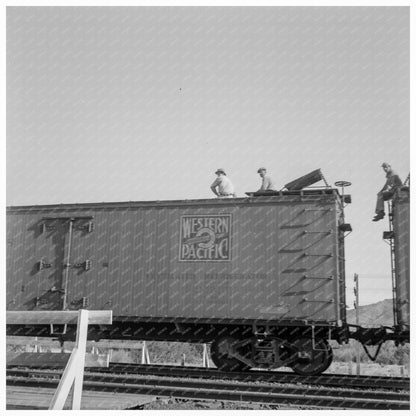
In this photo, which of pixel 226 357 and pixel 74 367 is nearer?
pixel 74 367

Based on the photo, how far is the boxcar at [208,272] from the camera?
32.9ft

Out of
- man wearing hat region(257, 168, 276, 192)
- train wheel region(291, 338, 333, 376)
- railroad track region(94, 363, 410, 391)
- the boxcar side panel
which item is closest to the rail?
railroad track region(94, 363, 410, 391)

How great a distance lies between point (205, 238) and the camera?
1062 centimetres

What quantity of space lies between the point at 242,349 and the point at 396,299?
10.9 feet

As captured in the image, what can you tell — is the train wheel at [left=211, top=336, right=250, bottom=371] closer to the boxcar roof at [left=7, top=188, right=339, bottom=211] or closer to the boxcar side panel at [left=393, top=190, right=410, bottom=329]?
the boxcar roof at [left=7, top=188, right=339, bottom=211]

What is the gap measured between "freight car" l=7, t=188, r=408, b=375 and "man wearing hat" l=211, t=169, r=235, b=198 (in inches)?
22.4

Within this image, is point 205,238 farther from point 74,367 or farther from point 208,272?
point 74,367

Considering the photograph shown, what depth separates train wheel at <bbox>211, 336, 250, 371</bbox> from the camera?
10.3 meters

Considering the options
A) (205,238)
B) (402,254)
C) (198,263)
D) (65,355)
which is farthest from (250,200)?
(65,355)

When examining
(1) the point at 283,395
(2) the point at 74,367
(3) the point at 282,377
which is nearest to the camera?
(2) the point at 74,367

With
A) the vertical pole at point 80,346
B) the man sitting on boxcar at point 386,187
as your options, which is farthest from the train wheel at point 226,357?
the vertical pole at point 80,346

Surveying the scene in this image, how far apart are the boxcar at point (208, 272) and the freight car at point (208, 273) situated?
2 cm

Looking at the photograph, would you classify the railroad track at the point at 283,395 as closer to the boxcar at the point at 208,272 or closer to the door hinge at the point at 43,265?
the boxcar at the point at 208,272

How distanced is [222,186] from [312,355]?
164 inches
